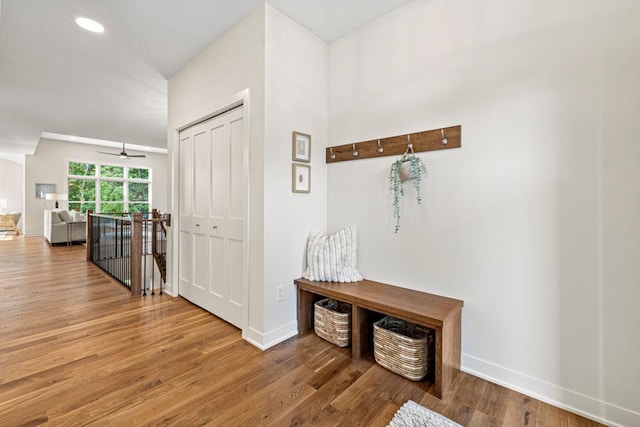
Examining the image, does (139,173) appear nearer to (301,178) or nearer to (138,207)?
(138,207)

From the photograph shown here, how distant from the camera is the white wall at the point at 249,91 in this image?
7.50 feet

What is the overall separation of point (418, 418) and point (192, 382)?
4.38 ft

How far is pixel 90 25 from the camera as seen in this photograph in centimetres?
258

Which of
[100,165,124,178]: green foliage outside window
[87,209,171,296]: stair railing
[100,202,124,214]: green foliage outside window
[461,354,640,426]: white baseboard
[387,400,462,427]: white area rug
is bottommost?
[387,400,462,427]: white area rug

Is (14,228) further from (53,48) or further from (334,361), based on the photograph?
(334,361)

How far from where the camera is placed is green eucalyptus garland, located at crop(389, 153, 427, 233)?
211cm

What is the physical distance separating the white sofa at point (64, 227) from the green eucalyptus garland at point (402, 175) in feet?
27.2

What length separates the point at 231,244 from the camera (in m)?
2.69

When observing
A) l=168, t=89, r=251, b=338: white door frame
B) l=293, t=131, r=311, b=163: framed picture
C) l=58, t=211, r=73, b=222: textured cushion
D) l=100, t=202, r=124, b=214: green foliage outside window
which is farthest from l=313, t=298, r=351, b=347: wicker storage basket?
l=100, t=202, r=124, b=214: green foliage outside window

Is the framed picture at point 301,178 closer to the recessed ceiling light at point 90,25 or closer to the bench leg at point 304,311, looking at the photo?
the bench leg at point 304,311

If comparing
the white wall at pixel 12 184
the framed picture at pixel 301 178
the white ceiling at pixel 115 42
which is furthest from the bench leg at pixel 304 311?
the white wall at pixel 12 184

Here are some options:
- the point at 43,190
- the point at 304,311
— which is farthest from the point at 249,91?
the point at 43,190

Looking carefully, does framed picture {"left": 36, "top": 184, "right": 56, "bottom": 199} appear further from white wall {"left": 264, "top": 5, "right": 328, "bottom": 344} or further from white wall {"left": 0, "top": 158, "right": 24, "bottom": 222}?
white wall {"left": 264, "top": 5, "right": 328, "bottom": 344}

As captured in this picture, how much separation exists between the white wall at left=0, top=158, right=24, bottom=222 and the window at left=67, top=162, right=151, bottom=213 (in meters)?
2.97
